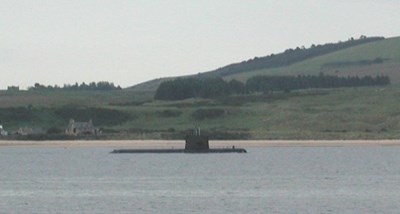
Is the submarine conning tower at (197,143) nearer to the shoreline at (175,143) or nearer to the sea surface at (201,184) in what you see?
the sea surface at (201,184)

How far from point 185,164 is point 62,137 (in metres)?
56.3

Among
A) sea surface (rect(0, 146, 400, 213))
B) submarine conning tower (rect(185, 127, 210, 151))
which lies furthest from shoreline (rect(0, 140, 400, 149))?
submarine conning tower (rect(185, 127, 210, 151))

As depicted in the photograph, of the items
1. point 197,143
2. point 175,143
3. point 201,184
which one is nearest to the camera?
point 201,184

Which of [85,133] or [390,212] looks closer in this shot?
[390,212]

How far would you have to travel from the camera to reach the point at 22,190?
10269cm

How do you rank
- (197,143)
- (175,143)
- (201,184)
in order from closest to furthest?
(201,184) < (197,143) < (175,143)

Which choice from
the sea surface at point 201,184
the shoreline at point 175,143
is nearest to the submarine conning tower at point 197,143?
the sea surface at point 201,184

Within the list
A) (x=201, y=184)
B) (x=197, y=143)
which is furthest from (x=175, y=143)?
(x=201, y=184)

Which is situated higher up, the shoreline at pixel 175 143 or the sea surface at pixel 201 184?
the shoreline at pixel 175 143

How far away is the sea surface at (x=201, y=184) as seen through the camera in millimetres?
87125

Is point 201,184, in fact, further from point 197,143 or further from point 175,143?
point 175,143

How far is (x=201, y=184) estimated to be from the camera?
108 metres

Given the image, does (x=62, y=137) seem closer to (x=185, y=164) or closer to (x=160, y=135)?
(x=160, y=135)

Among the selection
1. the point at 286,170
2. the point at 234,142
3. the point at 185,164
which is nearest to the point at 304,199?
the point at 286,170
